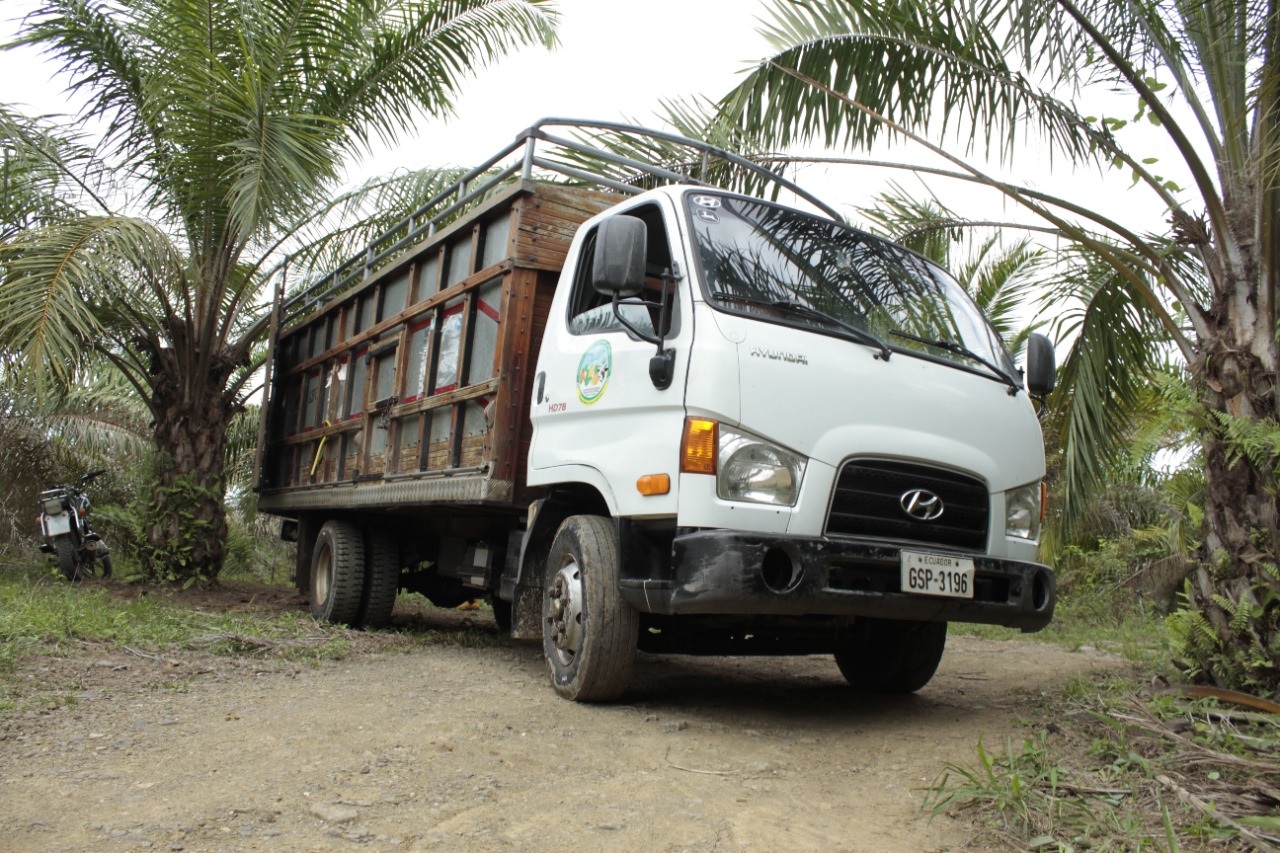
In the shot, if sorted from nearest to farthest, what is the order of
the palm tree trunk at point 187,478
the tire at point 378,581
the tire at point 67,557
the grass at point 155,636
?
the grass at point 155,636, the tire at point 378,581, the palm tree trunk at point 187,478, the tire at point 67,557

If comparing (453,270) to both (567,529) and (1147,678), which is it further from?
(1147,678)

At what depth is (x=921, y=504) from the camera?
4219 mm

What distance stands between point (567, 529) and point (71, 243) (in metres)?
5.17

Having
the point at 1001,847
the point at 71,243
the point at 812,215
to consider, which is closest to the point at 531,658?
the point at 812,215

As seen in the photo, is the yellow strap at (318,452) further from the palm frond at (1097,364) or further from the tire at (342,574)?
the palm frond at (1097,364)

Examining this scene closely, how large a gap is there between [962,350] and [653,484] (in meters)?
1.60

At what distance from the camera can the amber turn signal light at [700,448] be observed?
396 cm

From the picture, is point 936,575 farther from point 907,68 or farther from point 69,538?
point 69,538

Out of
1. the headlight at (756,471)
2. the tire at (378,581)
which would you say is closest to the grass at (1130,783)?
the headlight at (756,471)

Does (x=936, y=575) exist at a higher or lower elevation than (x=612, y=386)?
lower

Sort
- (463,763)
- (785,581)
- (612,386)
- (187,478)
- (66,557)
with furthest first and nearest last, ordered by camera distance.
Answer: (66,557)
(187,478)
(612,386)
(785,581)
(463,763)

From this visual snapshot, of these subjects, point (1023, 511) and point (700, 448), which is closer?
point (700, 448)

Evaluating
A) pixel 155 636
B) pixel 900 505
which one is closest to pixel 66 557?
pixel 155 636

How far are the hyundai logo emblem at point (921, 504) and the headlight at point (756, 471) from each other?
0.48 meters
